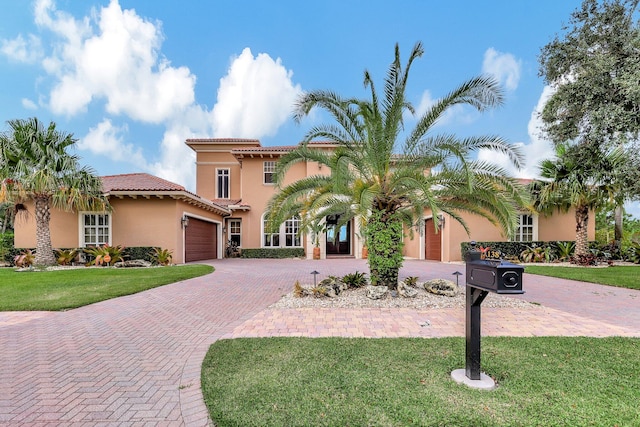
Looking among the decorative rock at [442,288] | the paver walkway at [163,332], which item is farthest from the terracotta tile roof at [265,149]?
the decorative rock at [442,288]

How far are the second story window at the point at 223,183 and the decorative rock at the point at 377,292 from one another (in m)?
18.9

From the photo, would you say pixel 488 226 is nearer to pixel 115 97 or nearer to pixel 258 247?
pixel 258 247

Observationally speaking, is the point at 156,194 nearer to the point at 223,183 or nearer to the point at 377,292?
the point at 223,183

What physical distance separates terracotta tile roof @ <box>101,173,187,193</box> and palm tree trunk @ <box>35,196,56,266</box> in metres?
2.37

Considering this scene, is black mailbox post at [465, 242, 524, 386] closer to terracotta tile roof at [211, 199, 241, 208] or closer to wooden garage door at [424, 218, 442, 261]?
wooden garage door at [424, 218, 442, 261]

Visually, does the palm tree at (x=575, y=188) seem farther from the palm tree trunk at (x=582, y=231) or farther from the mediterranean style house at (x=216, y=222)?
the mediterranean style house at (x=216, y=222)

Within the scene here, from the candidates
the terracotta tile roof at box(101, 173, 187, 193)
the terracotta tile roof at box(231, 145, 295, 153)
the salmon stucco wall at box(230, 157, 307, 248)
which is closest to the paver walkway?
the terracotta tile roof at box(101, 173, 187, 193)

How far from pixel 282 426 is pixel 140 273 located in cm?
1143

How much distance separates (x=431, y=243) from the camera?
63.3ft

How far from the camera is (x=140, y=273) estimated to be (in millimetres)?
11844

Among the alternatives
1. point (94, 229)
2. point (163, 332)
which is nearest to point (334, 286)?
point (163, 332)

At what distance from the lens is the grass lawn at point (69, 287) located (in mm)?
7041

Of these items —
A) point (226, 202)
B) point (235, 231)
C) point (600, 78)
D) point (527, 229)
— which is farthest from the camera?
point (226, 202)

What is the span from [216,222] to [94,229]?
22.0ft
